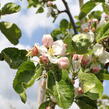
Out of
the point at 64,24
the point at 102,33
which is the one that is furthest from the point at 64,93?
the point at 64,24

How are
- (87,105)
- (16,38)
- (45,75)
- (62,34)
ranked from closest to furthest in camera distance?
(45,75)
(87,105)
(16,38)
(62,34)

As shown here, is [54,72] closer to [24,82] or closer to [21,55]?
[24,82]

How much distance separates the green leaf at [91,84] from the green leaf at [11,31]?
1.92 feet

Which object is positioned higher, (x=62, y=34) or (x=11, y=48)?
(x=11, y=48)

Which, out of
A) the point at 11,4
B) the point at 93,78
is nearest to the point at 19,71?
the point at 93,78

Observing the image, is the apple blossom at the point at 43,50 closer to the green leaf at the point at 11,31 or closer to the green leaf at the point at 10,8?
the green leaf at the point at 11,31

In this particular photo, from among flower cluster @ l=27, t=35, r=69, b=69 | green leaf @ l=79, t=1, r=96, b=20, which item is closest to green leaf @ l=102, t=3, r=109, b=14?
green leaf @ l=79, t=1, r=96, b=20

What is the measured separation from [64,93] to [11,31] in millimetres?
684

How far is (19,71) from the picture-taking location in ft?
4.99

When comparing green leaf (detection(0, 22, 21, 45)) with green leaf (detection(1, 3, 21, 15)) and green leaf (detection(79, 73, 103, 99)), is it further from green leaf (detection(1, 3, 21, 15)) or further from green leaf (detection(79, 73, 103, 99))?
green leaf (detection(79, 73, 103, 99))

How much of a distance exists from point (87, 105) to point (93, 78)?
0.22 metres

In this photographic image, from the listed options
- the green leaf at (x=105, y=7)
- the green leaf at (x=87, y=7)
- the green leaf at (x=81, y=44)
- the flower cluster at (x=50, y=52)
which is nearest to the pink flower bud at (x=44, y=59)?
the flower cluster at (x=50, y=52)

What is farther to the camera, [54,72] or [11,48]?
[11,48]

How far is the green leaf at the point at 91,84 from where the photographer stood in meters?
1.44
